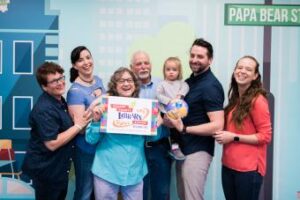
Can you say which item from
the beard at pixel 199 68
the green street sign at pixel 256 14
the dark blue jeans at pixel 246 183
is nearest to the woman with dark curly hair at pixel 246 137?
the dark blue jeans at pixel 246 183

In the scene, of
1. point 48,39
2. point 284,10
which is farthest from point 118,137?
point 284,10

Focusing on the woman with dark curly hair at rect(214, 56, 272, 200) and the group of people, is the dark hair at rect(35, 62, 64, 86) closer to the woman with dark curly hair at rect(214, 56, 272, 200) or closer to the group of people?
the group of people

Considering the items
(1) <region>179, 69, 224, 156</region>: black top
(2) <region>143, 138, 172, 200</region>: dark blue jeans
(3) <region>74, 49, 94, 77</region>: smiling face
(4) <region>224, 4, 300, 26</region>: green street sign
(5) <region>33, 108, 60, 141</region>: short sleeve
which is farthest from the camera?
(4) <region>224, 4, 300, 26</region>: green street sign

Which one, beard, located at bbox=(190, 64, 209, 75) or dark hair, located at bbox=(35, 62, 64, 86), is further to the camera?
beard, located at bbox=(190, 64, 209, 75)

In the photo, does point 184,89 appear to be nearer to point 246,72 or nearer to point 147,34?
point 246,72

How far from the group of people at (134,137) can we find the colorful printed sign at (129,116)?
50mm

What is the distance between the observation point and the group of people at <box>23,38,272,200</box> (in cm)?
241

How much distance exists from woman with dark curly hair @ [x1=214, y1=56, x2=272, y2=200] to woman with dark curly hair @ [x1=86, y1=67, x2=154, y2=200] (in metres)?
0.58

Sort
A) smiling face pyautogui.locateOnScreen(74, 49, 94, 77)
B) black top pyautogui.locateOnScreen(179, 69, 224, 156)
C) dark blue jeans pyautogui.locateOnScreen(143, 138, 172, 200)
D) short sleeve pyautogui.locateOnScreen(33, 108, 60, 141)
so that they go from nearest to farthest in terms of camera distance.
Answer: short sleeve pyautogui.locateOnScreen(33, 108, 60, 141) < black top pyautogui.locateOnScreen(179, 69, 224, 156) < smiling face pyautogui.locateOnScreen(74, 49, 94, 77) < dark blue jeans pyautogui.locateOnScreen(143, 138, 172, 200)

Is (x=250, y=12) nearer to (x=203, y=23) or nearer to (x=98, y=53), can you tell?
(x=203, y=23)

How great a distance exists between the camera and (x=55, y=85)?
2432 millimetres

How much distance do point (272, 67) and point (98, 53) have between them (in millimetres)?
1562

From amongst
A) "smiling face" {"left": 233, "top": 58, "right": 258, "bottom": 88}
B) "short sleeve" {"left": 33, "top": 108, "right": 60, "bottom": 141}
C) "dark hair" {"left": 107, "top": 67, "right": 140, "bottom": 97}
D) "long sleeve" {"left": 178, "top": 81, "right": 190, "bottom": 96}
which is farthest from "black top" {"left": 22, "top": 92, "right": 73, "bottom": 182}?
"smiling face" {"left": 233, "top": 58, "right": 258, "bottom": 88}

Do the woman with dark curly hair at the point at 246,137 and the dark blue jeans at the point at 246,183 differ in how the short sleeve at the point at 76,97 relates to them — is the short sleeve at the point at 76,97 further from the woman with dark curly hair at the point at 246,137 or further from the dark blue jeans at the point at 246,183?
the dark blue jeans at the point at 246,183
